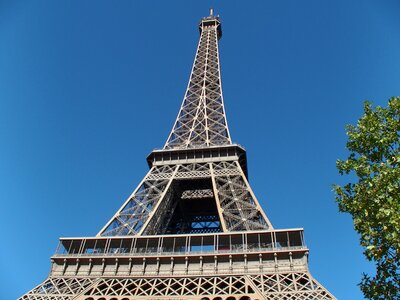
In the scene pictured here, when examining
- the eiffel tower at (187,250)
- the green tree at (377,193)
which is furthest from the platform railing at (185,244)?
the green tree at (377,193)

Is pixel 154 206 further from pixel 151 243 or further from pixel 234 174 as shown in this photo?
pixel 234 174

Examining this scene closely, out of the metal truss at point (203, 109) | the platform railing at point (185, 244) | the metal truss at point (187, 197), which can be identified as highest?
the metal truss at point (203, 109)

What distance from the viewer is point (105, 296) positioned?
844 inches

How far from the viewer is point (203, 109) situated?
41.9 metres

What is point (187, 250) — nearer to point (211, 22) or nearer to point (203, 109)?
point (203, 109)

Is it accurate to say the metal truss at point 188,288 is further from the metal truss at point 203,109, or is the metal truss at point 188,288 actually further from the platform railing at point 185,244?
the metal truss at point 203,109

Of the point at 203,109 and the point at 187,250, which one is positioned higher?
the point at 203,109

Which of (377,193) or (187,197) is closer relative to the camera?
(377,193)

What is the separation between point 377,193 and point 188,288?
504 inches

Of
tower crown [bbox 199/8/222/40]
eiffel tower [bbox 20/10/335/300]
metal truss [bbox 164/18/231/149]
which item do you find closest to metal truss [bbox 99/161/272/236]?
eiffel tower [bbox 20/10/335/300]

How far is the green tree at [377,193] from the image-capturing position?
12.8 m

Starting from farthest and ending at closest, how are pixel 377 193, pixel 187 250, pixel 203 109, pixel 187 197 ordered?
pixel 203 109
pixel 187 197
pixel 187 250
pixel 377 193

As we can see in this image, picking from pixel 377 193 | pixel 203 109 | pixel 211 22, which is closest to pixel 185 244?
pixel 377 193

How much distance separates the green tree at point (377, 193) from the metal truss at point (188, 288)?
617 centimetres
